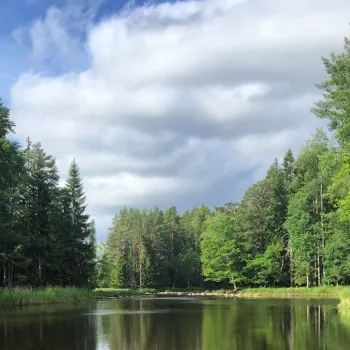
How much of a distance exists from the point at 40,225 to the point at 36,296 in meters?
16.3

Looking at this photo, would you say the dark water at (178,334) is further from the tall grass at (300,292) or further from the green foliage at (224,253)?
the green foliage at (224,253)

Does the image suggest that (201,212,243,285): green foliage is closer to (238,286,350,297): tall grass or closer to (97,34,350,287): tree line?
(97,34,350,287): tree line

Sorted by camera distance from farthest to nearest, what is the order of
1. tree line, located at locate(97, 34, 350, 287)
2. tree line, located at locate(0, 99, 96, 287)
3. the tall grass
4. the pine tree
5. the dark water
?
1. the pine tree
2. the tall grass
3. tree line, located at locate(0, 99, 96, 287)
4. tree line, located at locate(97, 34, 350, 287)
5. the dark water

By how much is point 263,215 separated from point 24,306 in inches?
1878

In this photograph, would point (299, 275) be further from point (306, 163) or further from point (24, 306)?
point (24, 306)

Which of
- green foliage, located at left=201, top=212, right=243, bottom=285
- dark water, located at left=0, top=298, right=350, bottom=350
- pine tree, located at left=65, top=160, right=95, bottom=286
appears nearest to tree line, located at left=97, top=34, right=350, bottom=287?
green foliage, located at left=201, top=212, right=243, bottom=285

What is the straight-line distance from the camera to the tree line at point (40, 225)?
49812mm

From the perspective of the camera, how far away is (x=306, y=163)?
65250 mm

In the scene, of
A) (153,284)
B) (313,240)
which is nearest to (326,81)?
(313,240)

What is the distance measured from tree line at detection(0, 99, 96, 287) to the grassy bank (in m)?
5.50

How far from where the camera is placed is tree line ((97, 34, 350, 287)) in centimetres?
3494

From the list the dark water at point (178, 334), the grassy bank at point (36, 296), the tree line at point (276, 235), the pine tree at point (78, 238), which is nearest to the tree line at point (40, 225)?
the pine tree at point (78, 238)

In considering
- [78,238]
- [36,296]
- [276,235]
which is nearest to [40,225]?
[78,238]

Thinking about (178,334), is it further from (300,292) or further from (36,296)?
(300,292)
